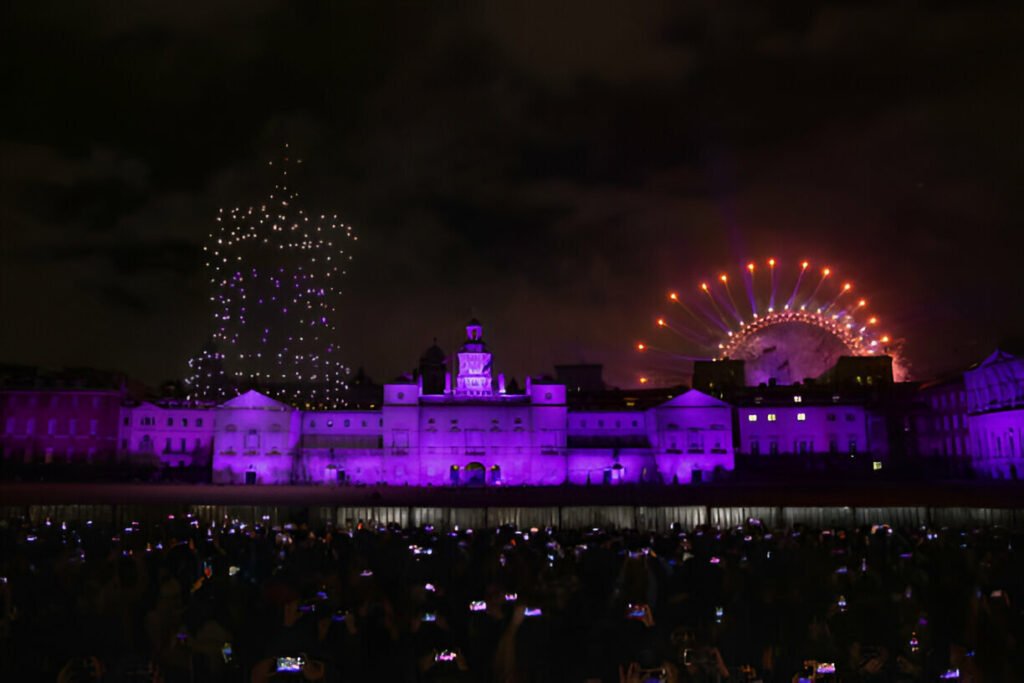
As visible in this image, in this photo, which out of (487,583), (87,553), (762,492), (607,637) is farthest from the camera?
(762,492)

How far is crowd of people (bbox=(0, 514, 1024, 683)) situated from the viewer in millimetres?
10102

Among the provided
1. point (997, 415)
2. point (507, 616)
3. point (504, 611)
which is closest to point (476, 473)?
point (997, 415)

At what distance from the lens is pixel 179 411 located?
7775cm

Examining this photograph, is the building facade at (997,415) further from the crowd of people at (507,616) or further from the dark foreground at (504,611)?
the crowd of people at (507,616)

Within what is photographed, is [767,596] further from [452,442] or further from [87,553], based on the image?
[452,442]

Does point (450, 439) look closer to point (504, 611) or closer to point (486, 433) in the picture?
point (486, 433)

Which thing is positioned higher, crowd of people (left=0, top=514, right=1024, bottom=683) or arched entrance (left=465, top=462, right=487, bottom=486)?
arched entrance (left=465, top=462, right=487, bottom=486)

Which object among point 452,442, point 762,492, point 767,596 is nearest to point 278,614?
point 767,596

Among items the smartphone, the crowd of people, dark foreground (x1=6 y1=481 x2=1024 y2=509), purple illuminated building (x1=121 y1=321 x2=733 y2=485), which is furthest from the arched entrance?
the smartphone

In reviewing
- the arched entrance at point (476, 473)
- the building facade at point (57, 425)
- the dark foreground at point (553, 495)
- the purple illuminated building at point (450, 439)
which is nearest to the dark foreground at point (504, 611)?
the dark foreground at point (553, 495)

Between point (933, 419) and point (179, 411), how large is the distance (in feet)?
235

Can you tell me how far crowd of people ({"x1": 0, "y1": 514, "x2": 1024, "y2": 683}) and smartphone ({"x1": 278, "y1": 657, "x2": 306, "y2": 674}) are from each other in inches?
1.2

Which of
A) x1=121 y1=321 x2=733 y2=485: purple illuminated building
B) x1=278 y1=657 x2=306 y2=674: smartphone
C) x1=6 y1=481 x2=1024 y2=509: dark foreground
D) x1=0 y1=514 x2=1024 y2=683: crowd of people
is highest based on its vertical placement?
x1=121 y1=321 x2=733 y2=485: purple illuminated building

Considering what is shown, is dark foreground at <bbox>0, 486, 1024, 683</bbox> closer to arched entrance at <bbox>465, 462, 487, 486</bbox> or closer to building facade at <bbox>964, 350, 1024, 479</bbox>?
building facade at <bbox>964, 350, 1024, 479</bbox>
